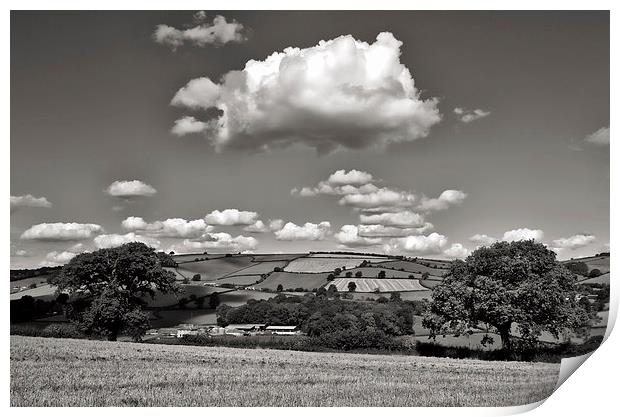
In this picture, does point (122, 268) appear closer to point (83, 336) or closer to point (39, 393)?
point (83, 336)

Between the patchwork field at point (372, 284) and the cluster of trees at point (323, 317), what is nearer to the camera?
the cluster of trees at point (323, 317)

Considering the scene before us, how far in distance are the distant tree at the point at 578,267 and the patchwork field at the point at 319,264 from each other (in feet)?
17.3

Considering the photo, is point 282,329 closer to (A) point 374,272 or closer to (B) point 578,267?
(A) point 374,272

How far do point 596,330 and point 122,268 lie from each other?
38.4ft

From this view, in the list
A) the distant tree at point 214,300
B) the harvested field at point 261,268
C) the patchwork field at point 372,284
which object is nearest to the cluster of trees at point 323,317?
the distant tree at point 214,300

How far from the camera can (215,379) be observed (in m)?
11.6

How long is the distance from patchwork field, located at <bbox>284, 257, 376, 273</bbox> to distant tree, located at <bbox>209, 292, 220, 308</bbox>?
1896 mm

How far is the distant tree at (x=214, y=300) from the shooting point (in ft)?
48.0

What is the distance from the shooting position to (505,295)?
56.5 feet

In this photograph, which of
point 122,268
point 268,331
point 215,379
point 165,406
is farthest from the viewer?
point 122,268

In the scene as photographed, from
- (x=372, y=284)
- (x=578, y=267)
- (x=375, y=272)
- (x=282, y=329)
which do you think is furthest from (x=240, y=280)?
(x=578, y=267)

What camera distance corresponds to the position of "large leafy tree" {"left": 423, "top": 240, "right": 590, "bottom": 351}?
16.2 meters

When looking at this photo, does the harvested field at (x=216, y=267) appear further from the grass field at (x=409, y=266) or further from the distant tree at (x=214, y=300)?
the grass field at (x=409, y=266)

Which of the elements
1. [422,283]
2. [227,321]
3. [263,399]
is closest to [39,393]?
[263,399]
